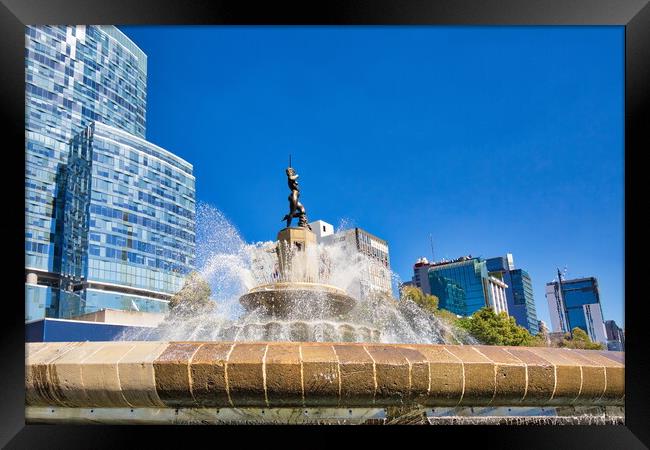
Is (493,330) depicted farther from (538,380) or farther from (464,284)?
(464,284)

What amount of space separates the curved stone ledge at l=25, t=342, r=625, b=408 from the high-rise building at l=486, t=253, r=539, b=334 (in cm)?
11786

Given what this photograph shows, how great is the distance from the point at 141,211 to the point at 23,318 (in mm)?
56293

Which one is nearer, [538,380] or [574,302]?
[538,380]

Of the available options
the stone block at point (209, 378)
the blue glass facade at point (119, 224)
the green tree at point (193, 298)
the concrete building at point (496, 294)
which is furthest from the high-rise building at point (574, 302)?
the stone block at point (209, 378)

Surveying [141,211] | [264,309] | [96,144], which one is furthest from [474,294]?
[264,309]

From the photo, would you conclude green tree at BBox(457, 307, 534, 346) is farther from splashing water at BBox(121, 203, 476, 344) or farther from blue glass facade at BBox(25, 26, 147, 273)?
blue glass facade at BBox(25, 26, 147, 273)

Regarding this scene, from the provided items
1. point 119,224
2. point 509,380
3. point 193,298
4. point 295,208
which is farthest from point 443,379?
point 119,224

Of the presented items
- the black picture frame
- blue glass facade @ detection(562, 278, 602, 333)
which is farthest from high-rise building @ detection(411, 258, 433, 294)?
the black picture frame

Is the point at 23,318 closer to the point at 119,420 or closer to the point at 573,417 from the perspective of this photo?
the point at 119,420

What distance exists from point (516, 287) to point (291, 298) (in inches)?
5250

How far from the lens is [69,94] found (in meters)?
55.9

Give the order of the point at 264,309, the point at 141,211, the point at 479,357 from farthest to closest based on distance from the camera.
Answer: the point at 141,211, the point at 264,309, the point at 479,357

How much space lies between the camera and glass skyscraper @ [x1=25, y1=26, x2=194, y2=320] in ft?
164

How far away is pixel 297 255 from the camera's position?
31.9ft
